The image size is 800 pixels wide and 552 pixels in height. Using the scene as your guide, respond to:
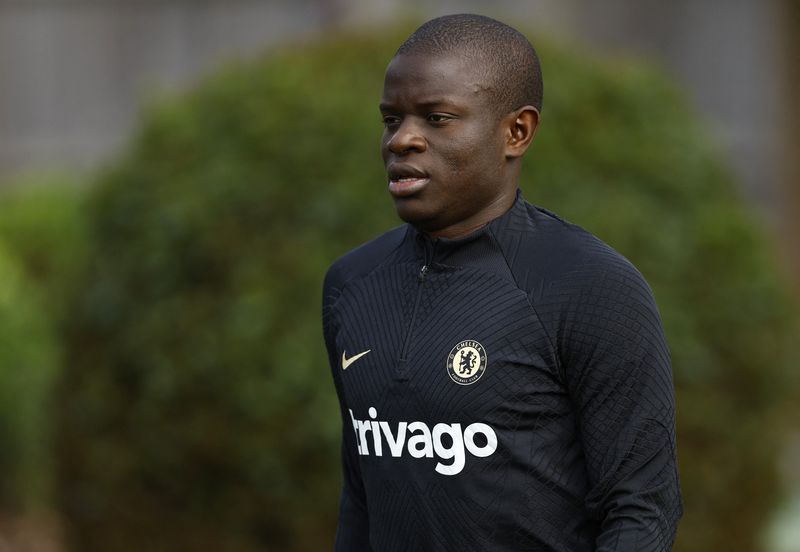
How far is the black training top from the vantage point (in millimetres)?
2467

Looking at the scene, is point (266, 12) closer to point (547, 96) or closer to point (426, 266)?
point (547, 96)

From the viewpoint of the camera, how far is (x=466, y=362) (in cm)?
253

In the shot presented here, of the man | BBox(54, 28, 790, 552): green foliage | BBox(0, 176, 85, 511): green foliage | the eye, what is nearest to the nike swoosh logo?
the man

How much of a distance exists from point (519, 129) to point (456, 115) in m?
0.14

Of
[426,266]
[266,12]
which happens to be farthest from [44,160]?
[426,266]

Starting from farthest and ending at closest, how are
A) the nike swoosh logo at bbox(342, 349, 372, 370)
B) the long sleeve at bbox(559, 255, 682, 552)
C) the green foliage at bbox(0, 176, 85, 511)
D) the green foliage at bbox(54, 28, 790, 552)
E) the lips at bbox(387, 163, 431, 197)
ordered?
1. the green foliage at bbox(0, 176, 85, 511)
2. the green foliage at bbox(54, 28, 790, 552)
3. the nike swoosh logo at bbox(342, 349, 372, 370)
4. the lips at bbox(387, 163, 431, 197)
5. the long sleeve at bbox(559, 255, 682, 552)

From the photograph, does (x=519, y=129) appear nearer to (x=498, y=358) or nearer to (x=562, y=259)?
(x=562, y=259)

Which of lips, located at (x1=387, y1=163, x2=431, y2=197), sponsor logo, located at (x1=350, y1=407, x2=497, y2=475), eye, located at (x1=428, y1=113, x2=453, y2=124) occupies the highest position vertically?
eye, located at (x1=428, y1=113, x2=453, y2=124)

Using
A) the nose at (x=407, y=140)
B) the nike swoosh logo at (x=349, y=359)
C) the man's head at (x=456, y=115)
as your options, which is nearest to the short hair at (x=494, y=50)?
the man's head at (x=456, y=115)

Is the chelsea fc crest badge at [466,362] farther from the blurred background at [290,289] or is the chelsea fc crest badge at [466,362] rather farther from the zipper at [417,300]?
the blurred background at [290,289]

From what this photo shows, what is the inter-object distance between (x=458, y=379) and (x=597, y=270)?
0.30 metres

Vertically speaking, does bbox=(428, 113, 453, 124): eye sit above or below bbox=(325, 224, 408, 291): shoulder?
above

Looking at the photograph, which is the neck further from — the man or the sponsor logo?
the sponsor logo

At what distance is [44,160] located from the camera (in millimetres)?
12180
